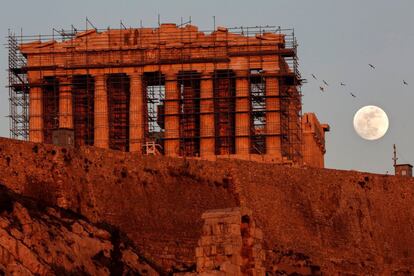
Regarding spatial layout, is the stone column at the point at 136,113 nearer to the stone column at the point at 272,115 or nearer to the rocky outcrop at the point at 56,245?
the stone column at the point at 272,115

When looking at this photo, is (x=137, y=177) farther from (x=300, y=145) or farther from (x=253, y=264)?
(x=253, y=264)

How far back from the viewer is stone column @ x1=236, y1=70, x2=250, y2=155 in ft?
268

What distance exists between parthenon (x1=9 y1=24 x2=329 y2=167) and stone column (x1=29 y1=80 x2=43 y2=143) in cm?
5

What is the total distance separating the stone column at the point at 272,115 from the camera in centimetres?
8150

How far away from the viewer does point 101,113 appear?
8238 centimetres

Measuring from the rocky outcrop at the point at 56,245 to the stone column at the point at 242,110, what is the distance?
24126 millimetres

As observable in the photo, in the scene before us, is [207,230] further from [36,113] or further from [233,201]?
[36,113]

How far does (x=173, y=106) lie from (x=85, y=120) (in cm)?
487

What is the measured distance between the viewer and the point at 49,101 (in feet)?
275

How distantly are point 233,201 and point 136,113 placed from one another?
681 inches

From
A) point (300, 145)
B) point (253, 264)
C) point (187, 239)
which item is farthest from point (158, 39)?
point (253, 264)

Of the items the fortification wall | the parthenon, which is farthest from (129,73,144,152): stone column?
the fortification wall

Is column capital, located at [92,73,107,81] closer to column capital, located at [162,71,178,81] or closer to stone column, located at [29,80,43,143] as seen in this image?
stone column, located at [29,80,43,143]

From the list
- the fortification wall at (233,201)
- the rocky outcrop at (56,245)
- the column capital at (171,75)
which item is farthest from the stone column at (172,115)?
the rocky outcrop at (56,245)
